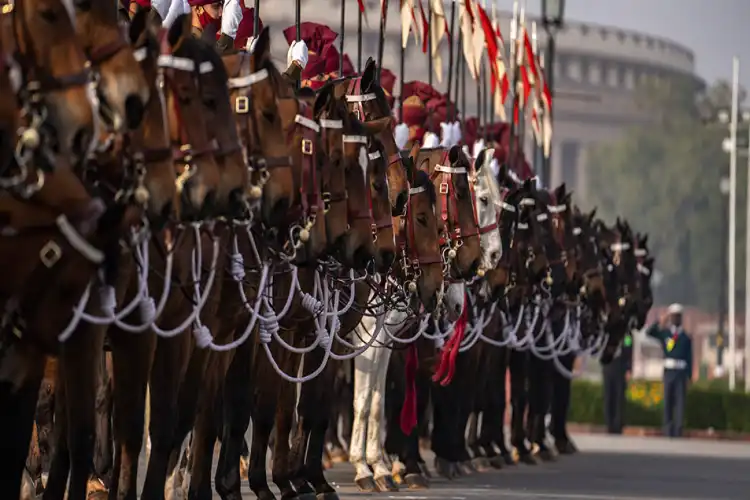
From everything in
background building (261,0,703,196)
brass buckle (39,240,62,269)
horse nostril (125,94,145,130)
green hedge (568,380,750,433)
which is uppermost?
background building (261,0,703,196)

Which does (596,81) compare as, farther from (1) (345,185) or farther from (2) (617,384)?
(1) (345,185)

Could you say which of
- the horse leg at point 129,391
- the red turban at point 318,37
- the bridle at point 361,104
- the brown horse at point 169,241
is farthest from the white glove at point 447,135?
the horse leg at point 129,391

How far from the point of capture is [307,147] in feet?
49.3

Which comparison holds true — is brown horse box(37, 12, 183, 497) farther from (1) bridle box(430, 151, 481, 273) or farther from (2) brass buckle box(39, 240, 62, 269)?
(1) bridle box(430, 151, 481, 273)

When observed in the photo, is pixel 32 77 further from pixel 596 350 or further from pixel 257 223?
pixel 596 350

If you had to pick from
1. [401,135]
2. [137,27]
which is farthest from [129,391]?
[401,135]

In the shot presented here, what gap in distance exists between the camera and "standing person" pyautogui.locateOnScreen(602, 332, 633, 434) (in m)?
36.4

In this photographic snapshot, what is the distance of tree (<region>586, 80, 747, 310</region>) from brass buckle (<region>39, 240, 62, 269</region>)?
4550 inches

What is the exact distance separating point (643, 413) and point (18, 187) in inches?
1219

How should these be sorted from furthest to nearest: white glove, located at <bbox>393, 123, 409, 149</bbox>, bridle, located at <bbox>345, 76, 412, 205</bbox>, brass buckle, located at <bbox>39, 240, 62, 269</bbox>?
white glove, located at <bbox>393, 123, 409, 149</bbox>
bridle, located at <bbox>345, 76, 412, 205</bbox>
brass buckle, located at <bbox>39, 240, 62, 269</bbox>

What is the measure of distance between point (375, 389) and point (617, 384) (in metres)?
17.5

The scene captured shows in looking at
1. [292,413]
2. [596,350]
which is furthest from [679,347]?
[292,413]

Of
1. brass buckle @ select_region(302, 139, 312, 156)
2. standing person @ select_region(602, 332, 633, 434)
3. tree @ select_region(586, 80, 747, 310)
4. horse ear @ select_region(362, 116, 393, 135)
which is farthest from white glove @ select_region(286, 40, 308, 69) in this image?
tree @ select_region(586, 80, 747, 310)

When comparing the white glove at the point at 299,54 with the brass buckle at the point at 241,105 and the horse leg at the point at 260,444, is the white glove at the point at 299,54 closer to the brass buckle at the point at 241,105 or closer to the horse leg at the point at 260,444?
the horse leg at the point at 260,444
